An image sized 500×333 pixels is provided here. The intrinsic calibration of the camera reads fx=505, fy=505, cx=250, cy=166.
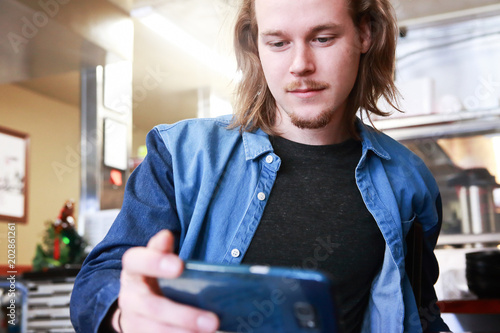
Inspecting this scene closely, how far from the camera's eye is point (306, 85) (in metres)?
1.02

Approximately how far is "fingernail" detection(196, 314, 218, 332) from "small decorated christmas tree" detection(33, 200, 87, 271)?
2.57 m

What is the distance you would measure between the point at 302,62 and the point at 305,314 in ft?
2.05

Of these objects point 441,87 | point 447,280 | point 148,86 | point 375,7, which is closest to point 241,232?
point 375,7

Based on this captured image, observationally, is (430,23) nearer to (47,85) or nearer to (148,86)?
(148,86)

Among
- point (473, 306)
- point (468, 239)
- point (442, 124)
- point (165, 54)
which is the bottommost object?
point (473, 306)

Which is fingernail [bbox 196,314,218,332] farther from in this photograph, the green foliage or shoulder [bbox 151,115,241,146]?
the green foliage

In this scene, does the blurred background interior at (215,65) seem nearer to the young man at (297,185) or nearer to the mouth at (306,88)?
the young man at (297,185)

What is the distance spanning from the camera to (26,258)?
19.4 ft

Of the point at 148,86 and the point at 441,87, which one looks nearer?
the point at 441,87

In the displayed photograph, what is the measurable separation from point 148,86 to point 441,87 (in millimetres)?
3191

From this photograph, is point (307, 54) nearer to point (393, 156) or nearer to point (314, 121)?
point (314, 121)

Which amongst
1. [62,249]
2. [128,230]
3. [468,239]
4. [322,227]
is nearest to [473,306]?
[322,227]

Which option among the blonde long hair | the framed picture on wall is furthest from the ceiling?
the blonde long hair

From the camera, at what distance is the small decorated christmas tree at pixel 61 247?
289cm
